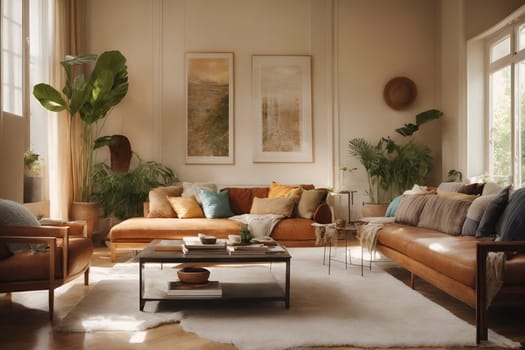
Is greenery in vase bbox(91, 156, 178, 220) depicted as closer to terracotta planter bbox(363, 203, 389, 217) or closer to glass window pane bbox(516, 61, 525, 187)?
terracotta planter bbox(363, 203, 389, 217)

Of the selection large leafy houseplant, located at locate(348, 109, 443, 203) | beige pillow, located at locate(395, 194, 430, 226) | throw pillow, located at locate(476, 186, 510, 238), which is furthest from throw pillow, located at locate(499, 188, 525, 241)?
→ large leafy houseplant, located at locate(348, 109, 443, 203)

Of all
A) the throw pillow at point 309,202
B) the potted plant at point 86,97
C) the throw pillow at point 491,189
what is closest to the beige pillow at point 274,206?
the throw pillow at point 309,202

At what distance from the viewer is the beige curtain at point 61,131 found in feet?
22.0

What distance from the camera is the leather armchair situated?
11.8 feet

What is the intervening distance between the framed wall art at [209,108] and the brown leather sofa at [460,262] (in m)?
3.44

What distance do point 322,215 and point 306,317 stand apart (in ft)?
9.19

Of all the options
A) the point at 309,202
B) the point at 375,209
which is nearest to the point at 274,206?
the point at 309,202

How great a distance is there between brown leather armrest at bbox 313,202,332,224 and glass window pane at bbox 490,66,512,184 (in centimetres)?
216

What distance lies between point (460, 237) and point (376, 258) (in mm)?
1802

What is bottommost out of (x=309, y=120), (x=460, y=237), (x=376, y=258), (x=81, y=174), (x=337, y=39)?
(x=376, y=258)

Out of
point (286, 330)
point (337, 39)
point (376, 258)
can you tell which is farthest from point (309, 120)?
point (286, 330)

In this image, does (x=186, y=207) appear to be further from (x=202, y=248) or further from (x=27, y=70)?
(x=202, y=248)

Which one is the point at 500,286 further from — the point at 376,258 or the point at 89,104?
the point at 89,104

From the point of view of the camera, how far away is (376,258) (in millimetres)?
6125
